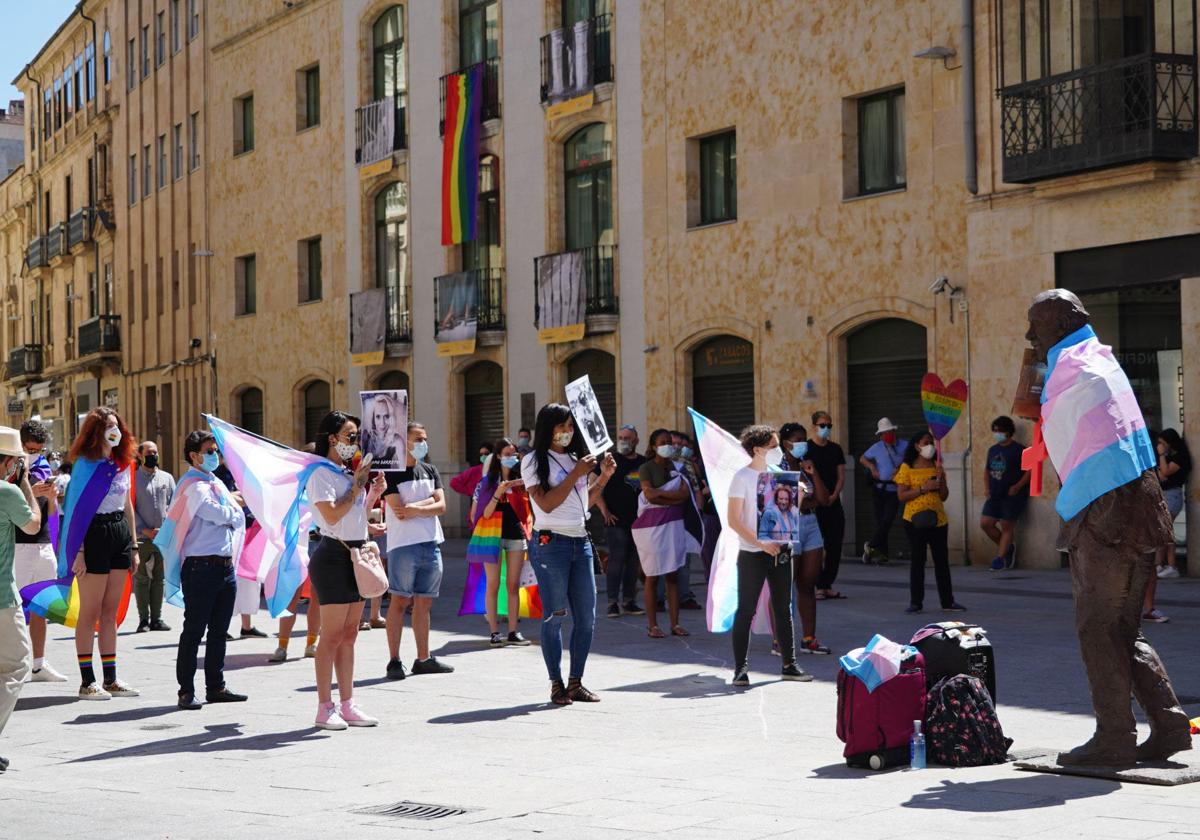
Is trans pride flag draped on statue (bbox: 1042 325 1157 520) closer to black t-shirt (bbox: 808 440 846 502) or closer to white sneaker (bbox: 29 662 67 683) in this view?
white sneaker (bbox: 29 662 67 683)

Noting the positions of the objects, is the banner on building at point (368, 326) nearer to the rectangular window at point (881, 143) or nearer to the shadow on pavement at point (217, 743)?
the rectangular window at point (881, 143)

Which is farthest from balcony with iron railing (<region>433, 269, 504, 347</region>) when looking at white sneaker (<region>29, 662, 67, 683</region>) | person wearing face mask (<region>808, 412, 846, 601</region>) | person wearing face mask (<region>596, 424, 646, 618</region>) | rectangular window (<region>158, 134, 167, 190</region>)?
white sneaker (<region>29, 662, 67, 683</region>)

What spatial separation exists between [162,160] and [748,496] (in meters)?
40.5

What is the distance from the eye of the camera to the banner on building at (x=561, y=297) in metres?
30.8

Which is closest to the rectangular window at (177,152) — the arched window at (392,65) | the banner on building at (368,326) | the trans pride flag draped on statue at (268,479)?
the arched window at (392,65)

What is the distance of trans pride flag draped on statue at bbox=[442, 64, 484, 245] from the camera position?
33.8m

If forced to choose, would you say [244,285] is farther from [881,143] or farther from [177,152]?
[881,143]

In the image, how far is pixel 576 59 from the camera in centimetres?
3097

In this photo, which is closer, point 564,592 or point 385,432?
point 385,432

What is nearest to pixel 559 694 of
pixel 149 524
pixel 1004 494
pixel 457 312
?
pixel 149 524

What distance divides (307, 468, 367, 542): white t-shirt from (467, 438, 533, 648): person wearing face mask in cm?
454

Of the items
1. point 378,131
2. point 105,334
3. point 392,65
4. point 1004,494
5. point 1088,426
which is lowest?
point 1004,494

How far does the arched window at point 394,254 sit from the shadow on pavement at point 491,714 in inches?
1000

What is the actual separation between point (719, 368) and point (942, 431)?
7721 millimetres
